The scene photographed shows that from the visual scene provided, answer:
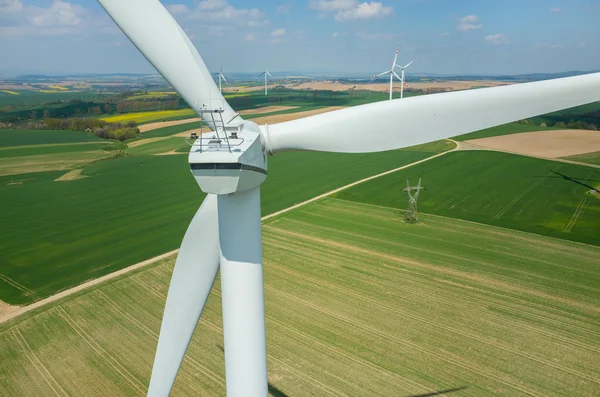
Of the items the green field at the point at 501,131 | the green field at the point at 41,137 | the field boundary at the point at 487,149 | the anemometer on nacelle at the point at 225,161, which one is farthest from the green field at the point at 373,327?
the green field at the point at 41,137

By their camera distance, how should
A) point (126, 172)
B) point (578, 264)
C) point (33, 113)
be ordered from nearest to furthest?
point (578, 264)
point (126, 172)
point (33, 113)

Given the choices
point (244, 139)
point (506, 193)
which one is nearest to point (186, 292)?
point (244, 139)

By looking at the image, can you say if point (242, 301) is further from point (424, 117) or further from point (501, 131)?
point (501, 131)

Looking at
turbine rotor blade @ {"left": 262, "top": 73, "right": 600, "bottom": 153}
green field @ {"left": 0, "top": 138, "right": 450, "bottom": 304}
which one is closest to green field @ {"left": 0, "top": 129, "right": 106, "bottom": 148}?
green field @ {"left": 0, "top": 138, "right": 450, "bottom": 304}

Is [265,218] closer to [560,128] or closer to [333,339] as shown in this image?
[333,339]

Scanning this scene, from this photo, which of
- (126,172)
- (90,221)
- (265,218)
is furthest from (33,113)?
(265,218)

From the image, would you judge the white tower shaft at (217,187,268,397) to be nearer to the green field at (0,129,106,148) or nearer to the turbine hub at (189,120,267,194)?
the turbine hub at (189,120,267,194)
